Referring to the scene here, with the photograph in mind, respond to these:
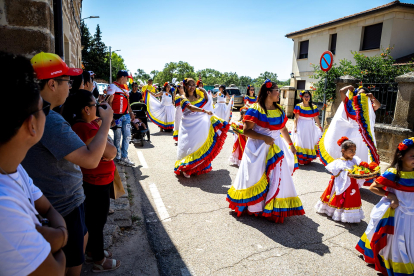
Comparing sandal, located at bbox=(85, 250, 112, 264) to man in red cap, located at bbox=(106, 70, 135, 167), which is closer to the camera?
sandal, located at bbox=(85, 250, 112, 264)

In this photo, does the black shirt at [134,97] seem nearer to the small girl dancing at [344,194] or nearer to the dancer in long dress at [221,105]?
the dancer in long dress at [221,105]

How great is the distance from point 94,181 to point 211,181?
3.43 m

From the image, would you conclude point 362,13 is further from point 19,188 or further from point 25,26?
point 19,188

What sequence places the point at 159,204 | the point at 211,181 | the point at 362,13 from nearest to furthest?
the point at 159,204
the point at 211,181
the point at 362,13

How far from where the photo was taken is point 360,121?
17.3 feet

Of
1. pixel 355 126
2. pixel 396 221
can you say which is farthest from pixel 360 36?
pixel 396 221

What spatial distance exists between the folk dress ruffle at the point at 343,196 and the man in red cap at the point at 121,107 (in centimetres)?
445

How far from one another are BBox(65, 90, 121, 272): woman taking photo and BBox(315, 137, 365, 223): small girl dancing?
3.23 meters

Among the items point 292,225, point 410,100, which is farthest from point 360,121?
point 410,100

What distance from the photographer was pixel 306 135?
7.61 metres

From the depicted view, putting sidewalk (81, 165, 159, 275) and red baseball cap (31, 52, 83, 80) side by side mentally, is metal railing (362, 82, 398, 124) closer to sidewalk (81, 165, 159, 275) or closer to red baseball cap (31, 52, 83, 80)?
sidewalk (81, 165, 159, 275)

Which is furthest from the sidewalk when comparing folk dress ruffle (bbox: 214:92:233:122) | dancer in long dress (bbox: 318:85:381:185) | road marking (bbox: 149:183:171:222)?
folk dress ruffle (bbox: 214:92:233:122)

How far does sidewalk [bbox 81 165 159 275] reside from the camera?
299 centimetres

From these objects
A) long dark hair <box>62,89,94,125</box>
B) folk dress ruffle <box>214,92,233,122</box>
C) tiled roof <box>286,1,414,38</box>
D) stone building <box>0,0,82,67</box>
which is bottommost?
folk dress ruffle <box>214,92,233,122</box>
